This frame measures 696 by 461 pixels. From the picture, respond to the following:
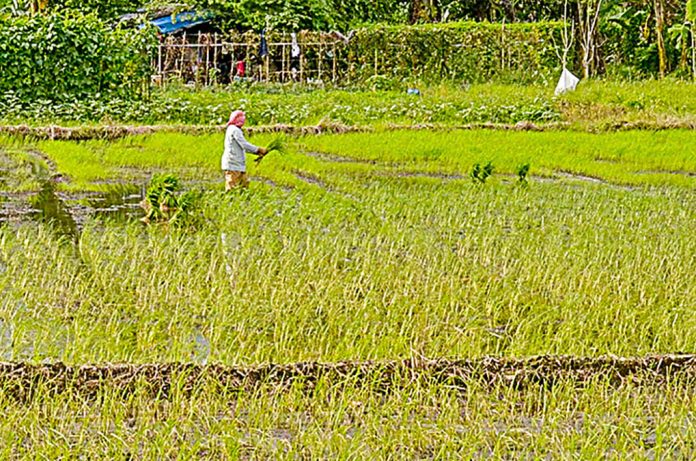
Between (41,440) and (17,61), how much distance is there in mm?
11325

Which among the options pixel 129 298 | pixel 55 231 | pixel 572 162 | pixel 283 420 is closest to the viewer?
pixel 283 420

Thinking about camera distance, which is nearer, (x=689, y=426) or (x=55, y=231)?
A: (x=689, y=426)

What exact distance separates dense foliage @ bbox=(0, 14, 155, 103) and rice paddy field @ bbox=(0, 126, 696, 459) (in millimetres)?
5178

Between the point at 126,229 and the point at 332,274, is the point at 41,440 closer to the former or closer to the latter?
the point at 332,274

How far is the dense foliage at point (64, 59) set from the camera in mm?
13867

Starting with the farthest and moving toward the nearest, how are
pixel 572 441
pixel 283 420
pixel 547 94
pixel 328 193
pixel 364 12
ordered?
pixel 364 12 → pixel 547 94 → pixel 328 193 → pixel 283 420 → pixel 572 441

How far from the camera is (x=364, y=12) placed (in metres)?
21.4

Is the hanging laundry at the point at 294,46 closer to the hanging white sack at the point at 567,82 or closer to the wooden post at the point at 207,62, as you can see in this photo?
the wooden post at the point at 207,62

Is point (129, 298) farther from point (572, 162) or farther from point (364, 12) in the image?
point (364, 12)

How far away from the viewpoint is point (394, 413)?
361 centimetres

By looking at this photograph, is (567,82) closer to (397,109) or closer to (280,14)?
(397,109)

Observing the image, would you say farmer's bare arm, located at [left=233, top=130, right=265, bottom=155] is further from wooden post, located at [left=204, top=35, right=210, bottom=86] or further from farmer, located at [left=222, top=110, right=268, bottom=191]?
wooden post, located at [left=204, top=35, right=210, bottom=86]

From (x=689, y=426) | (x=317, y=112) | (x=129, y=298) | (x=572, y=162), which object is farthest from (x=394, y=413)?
(x=317, y=112)

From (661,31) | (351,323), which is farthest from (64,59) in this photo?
(351,323)
